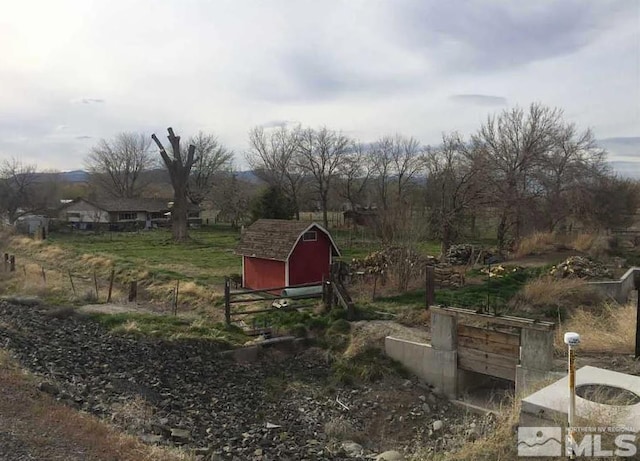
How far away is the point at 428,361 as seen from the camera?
468 inches

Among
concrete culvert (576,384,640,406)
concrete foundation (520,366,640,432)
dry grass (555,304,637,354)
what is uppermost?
concrete foundation (520,366,640,432)

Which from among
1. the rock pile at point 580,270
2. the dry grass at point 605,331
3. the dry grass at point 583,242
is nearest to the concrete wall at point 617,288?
the rock pile at point 580,270

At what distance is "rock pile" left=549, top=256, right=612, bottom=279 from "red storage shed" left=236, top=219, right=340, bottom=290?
8892 mm

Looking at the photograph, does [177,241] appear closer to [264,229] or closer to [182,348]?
[264,229]

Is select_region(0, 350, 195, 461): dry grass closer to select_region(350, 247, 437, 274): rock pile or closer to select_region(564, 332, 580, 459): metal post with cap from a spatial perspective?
select_region(564, 332, 580, 459): metal post with cap

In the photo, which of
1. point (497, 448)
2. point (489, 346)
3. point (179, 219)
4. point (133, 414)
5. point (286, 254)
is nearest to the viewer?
point (497, 448)

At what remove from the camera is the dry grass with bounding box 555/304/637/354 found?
11.0m

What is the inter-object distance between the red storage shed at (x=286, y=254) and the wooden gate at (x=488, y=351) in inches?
360

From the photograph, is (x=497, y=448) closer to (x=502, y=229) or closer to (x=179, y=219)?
(x=502, y=229)

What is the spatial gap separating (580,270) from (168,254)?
75.2ft

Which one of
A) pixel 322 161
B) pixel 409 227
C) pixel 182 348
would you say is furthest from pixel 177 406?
pixel 322 161

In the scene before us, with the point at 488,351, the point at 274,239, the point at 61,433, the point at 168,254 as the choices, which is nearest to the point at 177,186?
the point at 168,254

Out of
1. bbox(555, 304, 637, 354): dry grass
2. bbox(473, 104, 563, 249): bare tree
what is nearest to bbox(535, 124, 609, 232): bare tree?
bbox(473, 104, 563, 249): bare tree

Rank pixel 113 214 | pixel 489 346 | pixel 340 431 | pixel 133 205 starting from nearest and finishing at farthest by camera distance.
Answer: pixel 340 431
pixel 489 346
pixel 113 214
pixel 133 205
